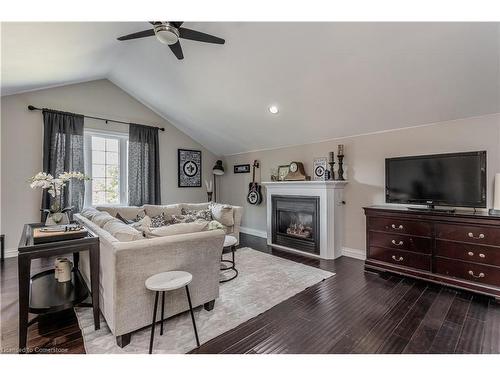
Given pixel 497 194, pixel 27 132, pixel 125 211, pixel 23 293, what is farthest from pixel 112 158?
pixel 497 194

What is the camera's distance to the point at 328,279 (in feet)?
9.64

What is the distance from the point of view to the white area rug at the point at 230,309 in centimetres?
172

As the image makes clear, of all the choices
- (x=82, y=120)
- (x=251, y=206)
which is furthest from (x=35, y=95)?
(x=251, y=206)

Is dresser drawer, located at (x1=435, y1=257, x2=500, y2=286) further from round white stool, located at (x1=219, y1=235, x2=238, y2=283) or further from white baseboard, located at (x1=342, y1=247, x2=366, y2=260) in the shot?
round white stool, located at (x1=219, y1=235, x2=238, y2=283)

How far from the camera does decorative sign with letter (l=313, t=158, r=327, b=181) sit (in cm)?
414

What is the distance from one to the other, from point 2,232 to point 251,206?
440 centimetres

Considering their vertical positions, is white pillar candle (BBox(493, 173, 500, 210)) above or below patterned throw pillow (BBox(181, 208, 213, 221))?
above

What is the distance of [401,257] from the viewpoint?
292cm

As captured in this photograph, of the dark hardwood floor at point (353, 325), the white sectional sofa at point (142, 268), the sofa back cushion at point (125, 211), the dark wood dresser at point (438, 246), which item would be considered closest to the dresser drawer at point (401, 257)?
the dark wood dresser at point (438, 246)

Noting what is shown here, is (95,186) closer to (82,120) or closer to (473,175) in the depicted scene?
(82,120)

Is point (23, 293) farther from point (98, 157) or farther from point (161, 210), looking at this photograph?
point (98, 157)

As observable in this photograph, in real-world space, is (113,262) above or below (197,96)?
below

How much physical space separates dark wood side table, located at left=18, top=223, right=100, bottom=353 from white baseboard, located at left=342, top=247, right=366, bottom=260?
137 inches

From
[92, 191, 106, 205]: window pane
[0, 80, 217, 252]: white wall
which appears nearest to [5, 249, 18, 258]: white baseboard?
[0, 80, 217, 252]: white wall
